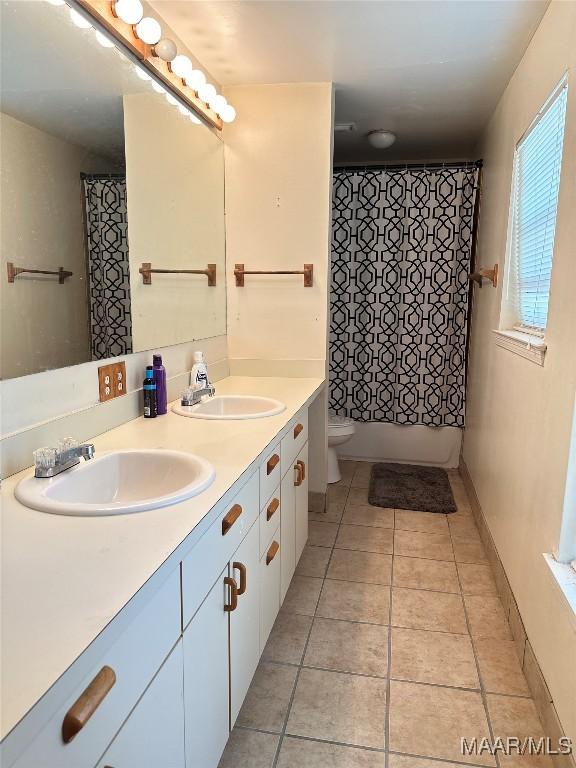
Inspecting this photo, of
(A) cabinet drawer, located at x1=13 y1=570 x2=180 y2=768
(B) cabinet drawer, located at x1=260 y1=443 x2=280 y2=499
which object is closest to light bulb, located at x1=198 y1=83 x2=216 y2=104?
(B) cabinet drawer, located at x1=260 y1=443 x2=280 y2=499

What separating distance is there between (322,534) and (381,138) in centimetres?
249

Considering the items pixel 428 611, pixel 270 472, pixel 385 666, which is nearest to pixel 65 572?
pixel 270 472

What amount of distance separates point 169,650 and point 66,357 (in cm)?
89

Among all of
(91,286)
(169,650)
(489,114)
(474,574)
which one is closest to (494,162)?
(489,114)

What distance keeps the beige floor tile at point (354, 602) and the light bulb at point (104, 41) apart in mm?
2150

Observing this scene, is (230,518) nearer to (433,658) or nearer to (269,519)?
(269,519)

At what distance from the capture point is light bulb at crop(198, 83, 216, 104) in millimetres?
2264

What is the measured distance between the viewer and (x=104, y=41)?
1.64 metres

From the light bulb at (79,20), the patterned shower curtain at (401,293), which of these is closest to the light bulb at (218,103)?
the light bulb at (79,20)

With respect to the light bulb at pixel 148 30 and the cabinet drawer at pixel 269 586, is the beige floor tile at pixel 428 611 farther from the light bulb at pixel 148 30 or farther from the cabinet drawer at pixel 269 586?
the light bulb at pixel 148 30

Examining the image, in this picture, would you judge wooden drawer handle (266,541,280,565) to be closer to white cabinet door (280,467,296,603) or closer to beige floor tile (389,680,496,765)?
white cabinet door (280,467,296,603)

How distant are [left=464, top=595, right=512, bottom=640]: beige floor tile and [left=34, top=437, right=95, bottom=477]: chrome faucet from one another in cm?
159

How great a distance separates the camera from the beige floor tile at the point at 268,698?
155 cm

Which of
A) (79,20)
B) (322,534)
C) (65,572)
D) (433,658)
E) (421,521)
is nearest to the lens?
(65,572)
